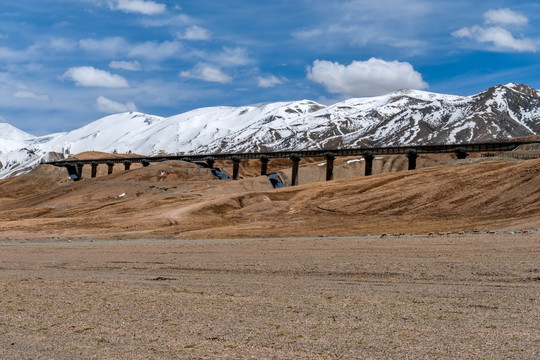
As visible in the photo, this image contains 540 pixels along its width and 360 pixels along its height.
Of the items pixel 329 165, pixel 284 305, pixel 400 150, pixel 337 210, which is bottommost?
pixel 284 305

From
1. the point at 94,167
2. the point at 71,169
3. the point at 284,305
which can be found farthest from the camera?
the point at 71,169

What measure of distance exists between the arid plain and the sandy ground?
64mm

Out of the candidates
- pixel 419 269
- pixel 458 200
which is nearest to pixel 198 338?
pixel 419 269

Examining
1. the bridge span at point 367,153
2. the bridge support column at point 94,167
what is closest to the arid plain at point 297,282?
the bridge span at point 367,153

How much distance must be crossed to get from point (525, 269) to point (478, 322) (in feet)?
30.1

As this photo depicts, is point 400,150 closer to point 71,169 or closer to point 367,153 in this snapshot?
point 367,153

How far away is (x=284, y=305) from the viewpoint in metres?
18.3

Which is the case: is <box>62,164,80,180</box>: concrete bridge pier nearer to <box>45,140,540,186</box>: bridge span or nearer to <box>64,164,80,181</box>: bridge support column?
<box>64,164,80,181</box>: bridge support column

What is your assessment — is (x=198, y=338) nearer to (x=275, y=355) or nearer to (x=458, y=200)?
(x=275, y=355)

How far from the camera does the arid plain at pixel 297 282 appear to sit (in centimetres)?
1381

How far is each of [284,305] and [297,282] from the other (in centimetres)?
501

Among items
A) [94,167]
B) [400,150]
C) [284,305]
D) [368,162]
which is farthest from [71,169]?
[284,305]

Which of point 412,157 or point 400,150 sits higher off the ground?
point 400,150

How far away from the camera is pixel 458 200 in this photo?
192ft
